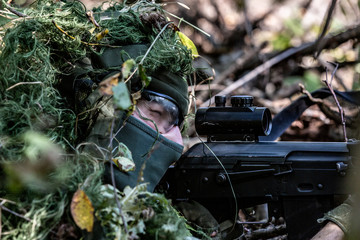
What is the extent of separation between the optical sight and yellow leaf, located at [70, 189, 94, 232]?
0.97 metres

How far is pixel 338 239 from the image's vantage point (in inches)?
75.2

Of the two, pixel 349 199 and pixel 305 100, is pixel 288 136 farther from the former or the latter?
pixel 349 199

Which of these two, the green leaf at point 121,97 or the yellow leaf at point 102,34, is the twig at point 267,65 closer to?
the yellow leaf at point 102,34

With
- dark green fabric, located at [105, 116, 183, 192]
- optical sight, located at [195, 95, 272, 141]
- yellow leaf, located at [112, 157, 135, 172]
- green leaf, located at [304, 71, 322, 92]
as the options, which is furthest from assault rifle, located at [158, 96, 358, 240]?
green leaf, located at [304, 71, 322, 92]

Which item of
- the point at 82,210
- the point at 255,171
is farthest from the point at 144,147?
the point at 255,171

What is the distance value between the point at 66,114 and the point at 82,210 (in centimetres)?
49

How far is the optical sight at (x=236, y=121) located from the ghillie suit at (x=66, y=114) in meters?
0.36

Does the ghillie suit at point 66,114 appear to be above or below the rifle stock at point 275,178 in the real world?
above

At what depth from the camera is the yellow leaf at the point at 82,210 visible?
1280 millimetres

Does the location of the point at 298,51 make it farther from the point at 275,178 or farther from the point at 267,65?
the point at 275,178

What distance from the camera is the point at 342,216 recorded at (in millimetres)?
1948

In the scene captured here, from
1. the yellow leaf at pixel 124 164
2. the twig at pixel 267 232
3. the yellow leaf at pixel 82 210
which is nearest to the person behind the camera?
the yellow leaf at pixel 82 210

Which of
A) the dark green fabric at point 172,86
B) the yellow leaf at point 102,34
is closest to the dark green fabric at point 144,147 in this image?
the dark green fabric at point 172,86

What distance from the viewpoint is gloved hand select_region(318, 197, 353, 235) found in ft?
6.32
